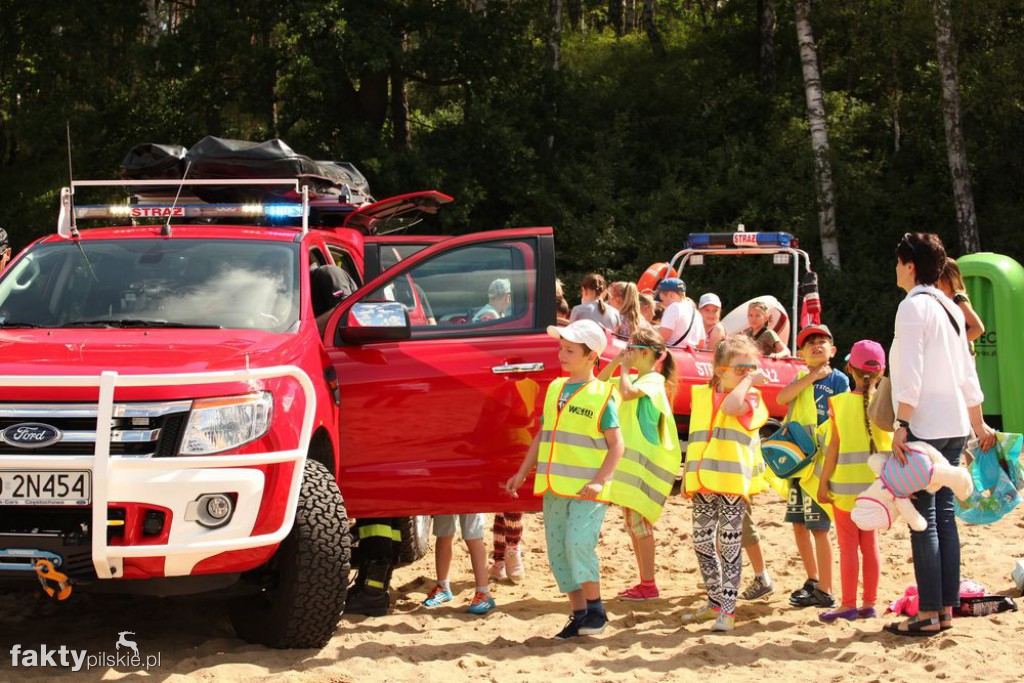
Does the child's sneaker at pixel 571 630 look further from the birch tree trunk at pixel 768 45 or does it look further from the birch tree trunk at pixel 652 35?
the birch tree trunk at pixel 652 35

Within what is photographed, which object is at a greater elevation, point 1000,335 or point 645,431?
point 1000,335

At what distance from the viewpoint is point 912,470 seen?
5789mm

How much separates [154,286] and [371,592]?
2.04m

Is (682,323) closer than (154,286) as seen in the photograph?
No

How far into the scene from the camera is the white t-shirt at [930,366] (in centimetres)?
586

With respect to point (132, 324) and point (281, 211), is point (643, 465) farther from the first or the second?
point (281, 211)

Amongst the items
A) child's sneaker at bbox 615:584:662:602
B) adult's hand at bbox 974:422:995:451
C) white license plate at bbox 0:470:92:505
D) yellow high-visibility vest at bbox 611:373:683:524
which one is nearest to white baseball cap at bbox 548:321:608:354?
yellow high-visibility vest at bbox 611:373:683:524

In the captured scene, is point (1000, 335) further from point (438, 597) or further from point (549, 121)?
point (549, 121)

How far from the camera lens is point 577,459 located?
6.15 metres

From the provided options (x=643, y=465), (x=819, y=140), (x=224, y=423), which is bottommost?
(x=643, y=465)

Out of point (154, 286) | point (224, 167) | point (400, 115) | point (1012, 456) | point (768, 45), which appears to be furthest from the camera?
point (768, 45)

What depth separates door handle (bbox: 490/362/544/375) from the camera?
6438 millimetres

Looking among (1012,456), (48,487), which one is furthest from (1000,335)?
(48,487)

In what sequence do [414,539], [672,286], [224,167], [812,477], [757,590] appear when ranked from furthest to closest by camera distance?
[672,286]
[224,167]
[414,539]
[757,590]
[812,477]
